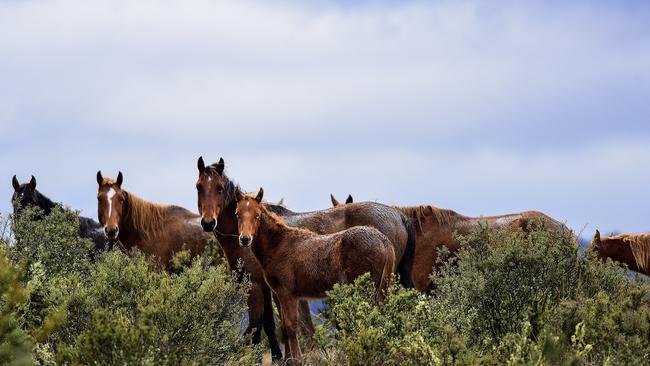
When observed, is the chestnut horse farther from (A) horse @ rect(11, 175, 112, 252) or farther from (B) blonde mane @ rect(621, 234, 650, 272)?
(A) horse @ rect(11, 175, 112, 252)

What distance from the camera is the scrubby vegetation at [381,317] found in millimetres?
9047

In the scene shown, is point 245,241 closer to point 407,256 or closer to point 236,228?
point 236,228

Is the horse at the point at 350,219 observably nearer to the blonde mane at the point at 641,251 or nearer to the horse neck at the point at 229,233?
the horse neck at the point at 229,233

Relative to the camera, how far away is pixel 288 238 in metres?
12.8

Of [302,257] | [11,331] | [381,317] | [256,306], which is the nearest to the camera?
[11,331]

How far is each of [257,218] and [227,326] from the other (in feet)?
8.13

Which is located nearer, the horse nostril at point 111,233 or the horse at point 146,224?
the horse nostril at point 111,233

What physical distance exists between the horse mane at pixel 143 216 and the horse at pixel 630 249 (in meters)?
8.29

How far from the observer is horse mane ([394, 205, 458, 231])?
Answer: 18.1 metres

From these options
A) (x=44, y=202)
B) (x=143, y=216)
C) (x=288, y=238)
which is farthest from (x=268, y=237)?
(x=44, y=202)

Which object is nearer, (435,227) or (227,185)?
(227,185)

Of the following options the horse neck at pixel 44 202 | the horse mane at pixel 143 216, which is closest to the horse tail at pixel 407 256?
the horse mane at pixel 143 216

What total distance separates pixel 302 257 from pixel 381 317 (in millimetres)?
2608

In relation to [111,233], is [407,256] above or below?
below
